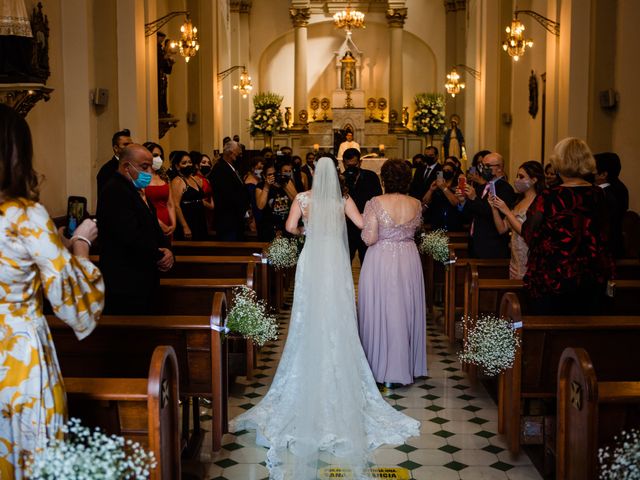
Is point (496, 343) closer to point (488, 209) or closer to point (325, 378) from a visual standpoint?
point (325, 378)

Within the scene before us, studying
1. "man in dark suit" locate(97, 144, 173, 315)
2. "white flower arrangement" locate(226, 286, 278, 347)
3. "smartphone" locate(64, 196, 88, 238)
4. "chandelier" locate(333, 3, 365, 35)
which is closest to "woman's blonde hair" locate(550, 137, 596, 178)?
"white flower arrangement" locate(226, 286, 278, 347)

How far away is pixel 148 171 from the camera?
5.98 metres

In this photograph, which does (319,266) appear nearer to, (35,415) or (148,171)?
(148,171)

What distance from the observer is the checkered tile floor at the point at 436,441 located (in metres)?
5.51

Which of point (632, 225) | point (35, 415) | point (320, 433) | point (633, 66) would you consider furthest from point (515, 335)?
point (633, 66)

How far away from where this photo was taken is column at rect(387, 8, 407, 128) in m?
27.0

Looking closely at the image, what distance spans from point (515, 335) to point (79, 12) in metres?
8.09

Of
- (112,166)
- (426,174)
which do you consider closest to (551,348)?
(112,166)

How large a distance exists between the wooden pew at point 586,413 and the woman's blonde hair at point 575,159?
1.73 metres

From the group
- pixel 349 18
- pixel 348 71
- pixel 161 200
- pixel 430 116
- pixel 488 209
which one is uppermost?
pixel 349 18

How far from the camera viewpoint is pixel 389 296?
24.1 feet

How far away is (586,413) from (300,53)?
80.2ft

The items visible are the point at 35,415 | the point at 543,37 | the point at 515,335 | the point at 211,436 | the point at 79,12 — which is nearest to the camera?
the point at 35,415

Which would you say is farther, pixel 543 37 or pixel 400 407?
pixel 543 37
